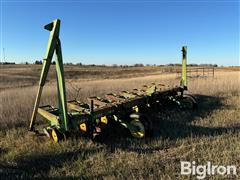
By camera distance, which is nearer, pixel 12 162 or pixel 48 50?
pixel 12 162

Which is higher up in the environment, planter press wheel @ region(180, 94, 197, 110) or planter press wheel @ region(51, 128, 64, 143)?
planter press wheel @ region(180, 94, 197, 110)

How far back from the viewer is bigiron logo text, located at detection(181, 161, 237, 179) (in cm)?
390

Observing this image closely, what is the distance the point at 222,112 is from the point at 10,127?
6.40m

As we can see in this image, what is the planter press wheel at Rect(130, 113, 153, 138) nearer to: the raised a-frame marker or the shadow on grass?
the shadow on grass

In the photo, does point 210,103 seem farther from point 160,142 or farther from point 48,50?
point 48,50

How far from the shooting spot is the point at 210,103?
390 inches

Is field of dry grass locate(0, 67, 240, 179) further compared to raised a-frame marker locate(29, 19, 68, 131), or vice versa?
raised a-frame marker locate(29, 19, 68, 131)

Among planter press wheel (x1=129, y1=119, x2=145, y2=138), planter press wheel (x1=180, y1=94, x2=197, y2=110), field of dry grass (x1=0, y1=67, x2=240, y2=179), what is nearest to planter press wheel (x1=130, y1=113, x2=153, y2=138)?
planter press wheel (x1=129, y1=119, x2=145, y2=138)

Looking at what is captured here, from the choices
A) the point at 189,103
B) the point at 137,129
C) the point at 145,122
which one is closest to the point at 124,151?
the point at 137,129

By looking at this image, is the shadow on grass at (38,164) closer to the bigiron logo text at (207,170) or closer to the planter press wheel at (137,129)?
the planter press wheel at (137,129)

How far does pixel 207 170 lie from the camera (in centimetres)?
405

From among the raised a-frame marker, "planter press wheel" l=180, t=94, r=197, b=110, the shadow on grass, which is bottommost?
the shadow on grass

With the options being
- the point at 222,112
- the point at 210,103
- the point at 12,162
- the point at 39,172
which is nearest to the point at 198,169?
the point at 39,172

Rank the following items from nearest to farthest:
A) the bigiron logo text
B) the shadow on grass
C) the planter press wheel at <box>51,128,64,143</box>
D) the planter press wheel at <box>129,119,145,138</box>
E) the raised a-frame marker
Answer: the bigiron logo text → the shadow on grass → the raised a-frame marker → the planter press wheel at <box>51,128,64,143</box> → the planter press wheel at <box>129,119,145,138</box>
